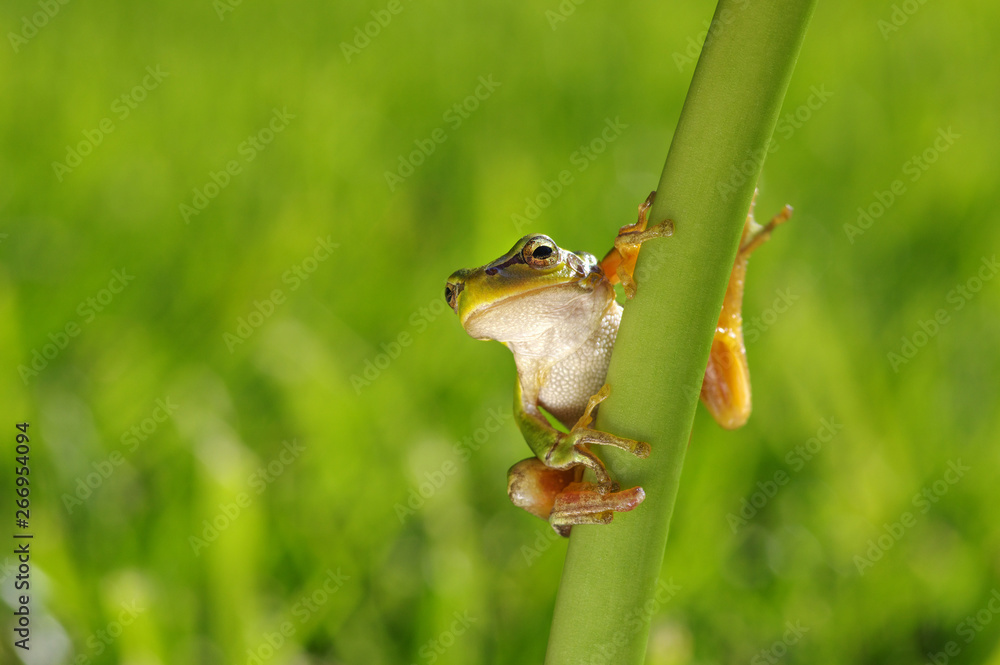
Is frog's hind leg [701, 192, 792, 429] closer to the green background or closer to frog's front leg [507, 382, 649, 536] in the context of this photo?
frog's front leg [507, 382, 649, 536]

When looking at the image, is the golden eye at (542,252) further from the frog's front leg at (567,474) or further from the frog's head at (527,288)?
the frog's front leg at (567,474)

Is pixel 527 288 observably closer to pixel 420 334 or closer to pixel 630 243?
pixel 630 243

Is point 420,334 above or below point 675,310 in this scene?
above

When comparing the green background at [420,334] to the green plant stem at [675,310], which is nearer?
the green plant stem at [675,310]

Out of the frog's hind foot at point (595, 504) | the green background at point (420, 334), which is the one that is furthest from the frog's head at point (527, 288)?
the green background at point (420, 334)

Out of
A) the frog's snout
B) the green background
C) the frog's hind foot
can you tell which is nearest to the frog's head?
the frog's snout

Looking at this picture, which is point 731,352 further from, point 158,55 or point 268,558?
point 158,55

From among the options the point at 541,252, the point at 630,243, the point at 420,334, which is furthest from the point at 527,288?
the point at 420,334

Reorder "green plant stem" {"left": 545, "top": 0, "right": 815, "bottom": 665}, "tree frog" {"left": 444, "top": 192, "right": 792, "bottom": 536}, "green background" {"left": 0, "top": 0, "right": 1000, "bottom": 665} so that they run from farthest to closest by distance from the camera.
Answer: "green background" {"left": 0, "top": 0, "right": 1000, "bottom": 665} < "tree frog" {"left": 444, "top": 192, "right": 792, "bottom": 536} < "green plant stem" {"left": 545, "top": 0, "right": 815, "bottom": 665}
